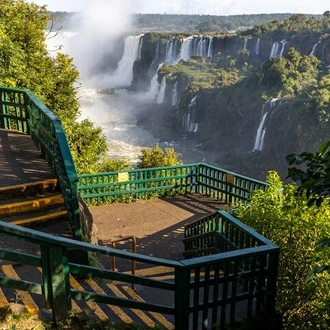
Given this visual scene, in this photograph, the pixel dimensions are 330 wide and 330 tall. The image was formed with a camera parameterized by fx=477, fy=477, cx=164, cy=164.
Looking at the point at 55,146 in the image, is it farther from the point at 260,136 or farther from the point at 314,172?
the point at 260,136

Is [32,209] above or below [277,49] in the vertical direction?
above

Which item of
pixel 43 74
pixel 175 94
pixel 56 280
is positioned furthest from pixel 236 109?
pixel 56 280

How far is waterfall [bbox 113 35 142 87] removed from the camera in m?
104

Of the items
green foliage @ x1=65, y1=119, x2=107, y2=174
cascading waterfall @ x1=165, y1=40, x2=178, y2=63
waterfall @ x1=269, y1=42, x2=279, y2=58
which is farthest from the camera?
cascading waterfall @ x1=165, y1=40, x2=178, y2=63

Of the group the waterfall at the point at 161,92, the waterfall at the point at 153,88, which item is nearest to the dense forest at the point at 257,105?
the waterfall at the point at 161,92

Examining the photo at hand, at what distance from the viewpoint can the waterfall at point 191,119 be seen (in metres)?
69.7

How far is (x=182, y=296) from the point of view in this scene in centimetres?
427

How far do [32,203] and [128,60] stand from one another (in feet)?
349

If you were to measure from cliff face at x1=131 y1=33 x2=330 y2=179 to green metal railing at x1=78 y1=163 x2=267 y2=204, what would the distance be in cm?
3788

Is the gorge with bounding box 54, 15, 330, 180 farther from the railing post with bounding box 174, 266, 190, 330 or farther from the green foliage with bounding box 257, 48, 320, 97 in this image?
the railing post with bounding box 174, 266, 190, 330

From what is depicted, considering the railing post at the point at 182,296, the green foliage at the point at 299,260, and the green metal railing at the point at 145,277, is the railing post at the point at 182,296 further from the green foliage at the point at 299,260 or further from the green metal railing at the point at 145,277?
the green foliage at the point at 299,260

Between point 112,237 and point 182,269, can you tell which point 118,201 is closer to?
point 112,237

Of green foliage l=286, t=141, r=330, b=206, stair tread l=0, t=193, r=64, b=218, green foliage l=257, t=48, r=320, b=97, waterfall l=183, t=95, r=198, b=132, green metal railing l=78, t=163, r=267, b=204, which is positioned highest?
green foliage l=286, t=141, r=330, b=206

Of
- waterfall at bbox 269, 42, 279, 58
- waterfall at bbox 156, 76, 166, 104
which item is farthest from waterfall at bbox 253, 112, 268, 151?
waterfall at bbox 156, 76, 166, 104
